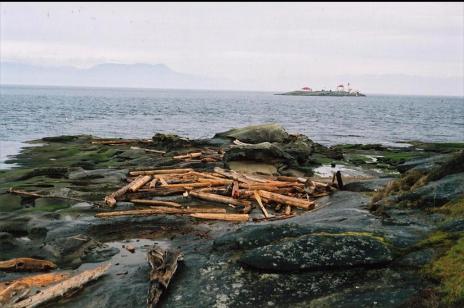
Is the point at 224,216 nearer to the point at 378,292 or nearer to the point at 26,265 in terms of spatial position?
the point at 26,265

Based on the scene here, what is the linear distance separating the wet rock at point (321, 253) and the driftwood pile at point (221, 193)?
5108 millimetres

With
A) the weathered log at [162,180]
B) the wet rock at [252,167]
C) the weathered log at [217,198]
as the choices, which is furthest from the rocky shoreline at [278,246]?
the wet rock at [252,167]

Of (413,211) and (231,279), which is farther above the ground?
(413,211)

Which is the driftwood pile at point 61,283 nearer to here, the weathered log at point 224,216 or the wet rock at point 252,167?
the weathered log at point 224,216

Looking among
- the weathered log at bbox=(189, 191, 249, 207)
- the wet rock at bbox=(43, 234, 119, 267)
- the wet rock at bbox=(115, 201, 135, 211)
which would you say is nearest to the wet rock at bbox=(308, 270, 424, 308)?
the wet rock at bbox=(43, 234, 119, 267)

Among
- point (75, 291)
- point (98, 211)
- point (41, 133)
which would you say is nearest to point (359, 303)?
point (75, 291)

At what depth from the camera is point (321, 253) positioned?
8.88 m

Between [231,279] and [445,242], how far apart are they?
429 cm

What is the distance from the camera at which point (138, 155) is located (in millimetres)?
28016

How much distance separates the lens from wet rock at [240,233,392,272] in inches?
344

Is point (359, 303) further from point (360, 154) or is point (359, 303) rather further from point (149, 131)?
point (149, 131)

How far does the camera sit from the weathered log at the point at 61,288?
333 inches

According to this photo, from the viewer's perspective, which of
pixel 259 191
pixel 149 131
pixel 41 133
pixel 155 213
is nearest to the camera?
pixel 155 213

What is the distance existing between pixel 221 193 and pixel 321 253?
868 centimetres
